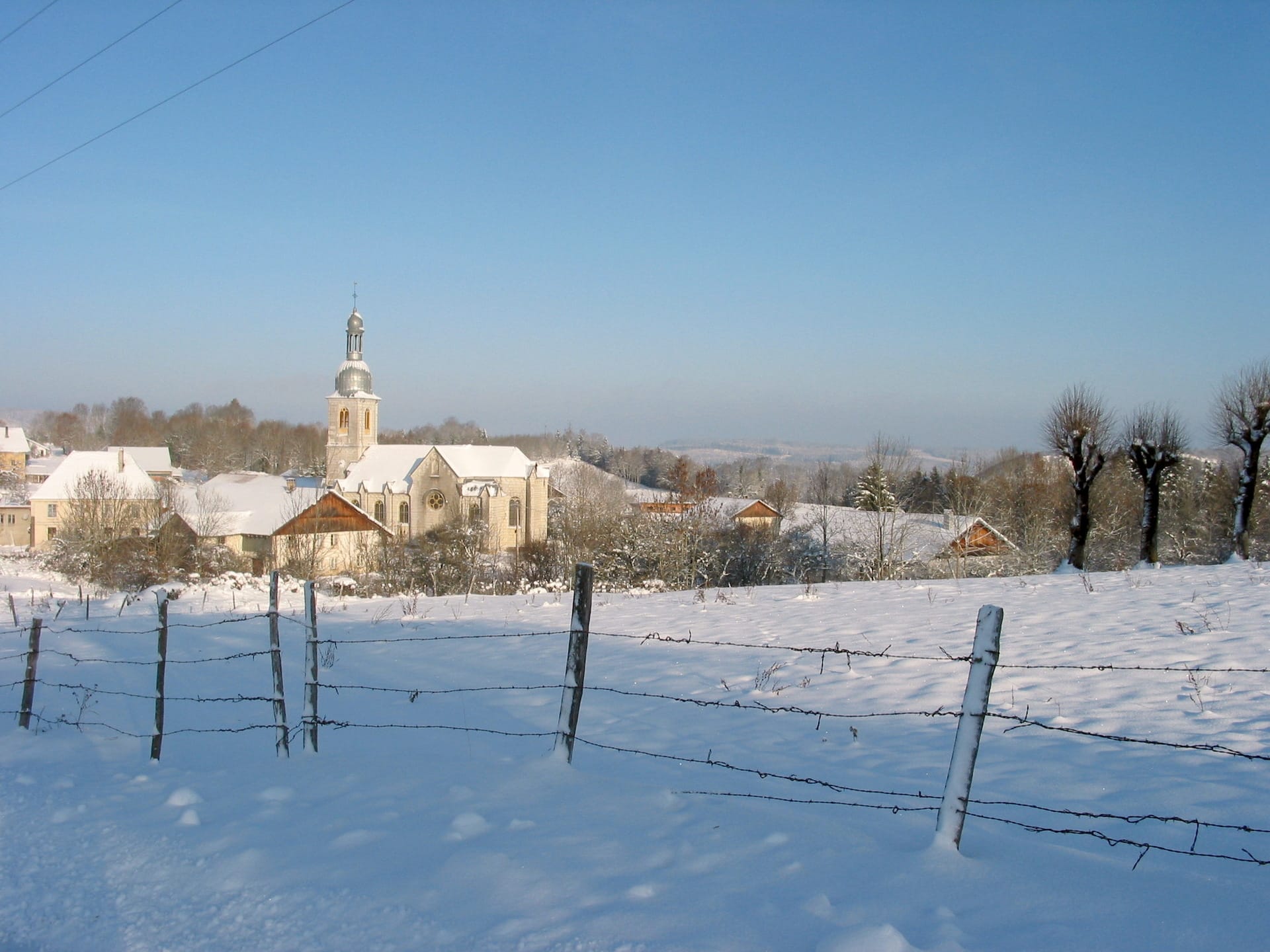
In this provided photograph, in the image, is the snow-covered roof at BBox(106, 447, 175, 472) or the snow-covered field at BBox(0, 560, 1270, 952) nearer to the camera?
the snow-covered field at BBox(0, 560, 1270, 952)

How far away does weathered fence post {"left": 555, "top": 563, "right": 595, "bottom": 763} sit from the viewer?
4871 mm

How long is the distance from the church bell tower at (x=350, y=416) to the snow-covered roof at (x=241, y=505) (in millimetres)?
14492

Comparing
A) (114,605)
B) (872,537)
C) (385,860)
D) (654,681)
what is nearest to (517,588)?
(114,605)

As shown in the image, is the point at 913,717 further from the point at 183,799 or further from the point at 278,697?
the point at 183,799

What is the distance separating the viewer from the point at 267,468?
11300cm

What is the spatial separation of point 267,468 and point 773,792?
391 feet

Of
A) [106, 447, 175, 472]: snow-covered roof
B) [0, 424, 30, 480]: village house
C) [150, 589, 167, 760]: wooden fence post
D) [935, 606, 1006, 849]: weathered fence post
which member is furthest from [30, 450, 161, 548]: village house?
[0, 424, 30, 480]: village house

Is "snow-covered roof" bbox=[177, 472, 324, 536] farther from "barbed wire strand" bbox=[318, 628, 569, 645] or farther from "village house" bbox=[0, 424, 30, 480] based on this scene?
"village house" bbox=[0, 424, 30, 480]

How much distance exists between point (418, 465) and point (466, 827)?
54.4 metres

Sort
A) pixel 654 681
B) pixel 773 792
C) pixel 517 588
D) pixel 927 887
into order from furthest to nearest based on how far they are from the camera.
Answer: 1. pixel 517 588
2. pixel 654 681
3. pixel 773 792
4. pixel 927 887

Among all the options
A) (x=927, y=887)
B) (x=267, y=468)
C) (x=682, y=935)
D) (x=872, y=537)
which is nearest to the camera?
(x=682, y=935)

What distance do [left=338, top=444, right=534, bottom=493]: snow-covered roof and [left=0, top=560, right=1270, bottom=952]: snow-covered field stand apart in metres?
46.4

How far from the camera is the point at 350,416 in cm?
6241

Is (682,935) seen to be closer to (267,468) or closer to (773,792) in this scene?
(773,792)
